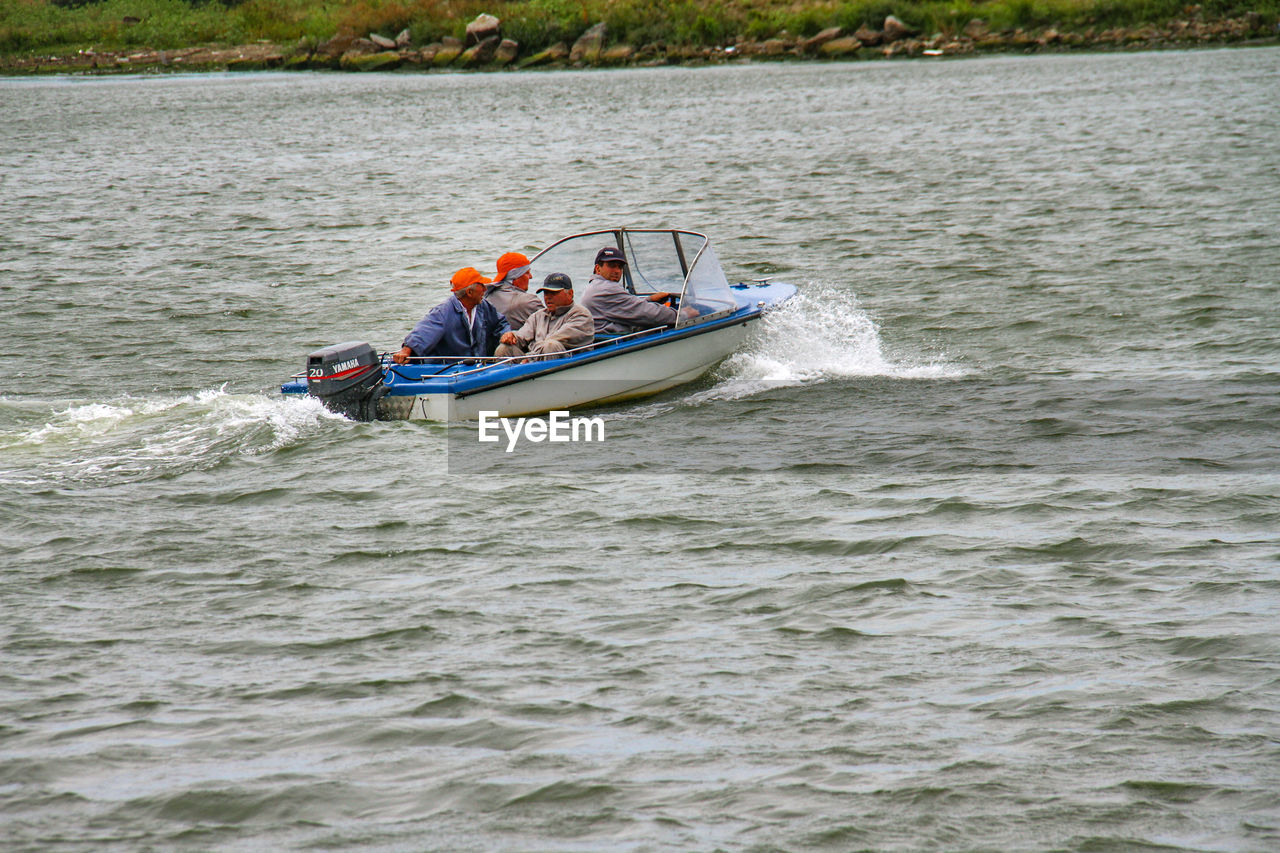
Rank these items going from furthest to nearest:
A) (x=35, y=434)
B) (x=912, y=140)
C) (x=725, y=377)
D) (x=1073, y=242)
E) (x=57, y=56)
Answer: (x=57, y=56) → (x=912, y=140) → (x=1073, y=242) → (x=725, y=377) → (x=35, y=434)

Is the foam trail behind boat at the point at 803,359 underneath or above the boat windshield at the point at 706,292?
underneath

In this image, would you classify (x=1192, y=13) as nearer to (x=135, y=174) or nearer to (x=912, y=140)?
(x=912, y=140)

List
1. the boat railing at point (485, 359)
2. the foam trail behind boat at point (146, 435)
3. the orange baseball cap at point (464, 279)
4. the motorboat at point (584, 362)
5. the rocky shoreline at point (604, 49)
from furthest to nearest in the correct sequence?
the rocky shoreline at point (604, 49) → the orange baseball cap at point (464, 279) → the boat railing at point (485, 359) → the motorboat at point (584, 362) → the foam trail behind boat at point (146, 435)

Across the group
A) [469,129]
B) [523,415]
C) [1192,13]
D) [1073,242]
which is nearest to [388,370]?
[523,415]

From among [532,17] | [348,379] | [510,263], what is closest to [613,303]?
[510,263]

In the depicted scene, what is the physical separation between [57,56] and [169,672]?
3244 inches

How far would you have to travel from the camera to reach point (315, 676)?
21.4 feet

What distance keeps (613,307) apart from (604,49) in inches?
2415

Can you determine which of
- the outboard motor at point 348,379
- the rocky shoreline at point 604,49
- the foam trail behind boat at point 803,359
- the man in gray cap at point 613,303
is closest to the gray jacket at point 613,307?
the man in gray cap at point 613,303

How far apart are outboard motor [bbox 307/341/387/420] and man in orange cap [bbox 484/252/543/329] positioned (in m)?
1.42

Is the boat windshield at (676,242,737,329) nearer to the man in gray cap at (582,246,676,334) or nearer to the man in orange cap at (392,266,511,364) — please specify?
the man in gray cap at (582,246,676,334)

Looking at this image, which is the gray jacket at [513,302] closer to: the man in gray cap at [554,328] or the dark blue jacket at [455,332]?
the dark blue jacket at [455,332]

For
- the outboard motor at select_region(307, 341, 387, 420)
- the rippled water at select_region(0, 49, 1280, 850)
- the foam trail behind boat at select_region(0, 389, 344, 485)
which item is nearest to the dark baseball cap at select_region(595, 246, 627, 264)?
the rippled water at select_region(0, 49, 1280, 850)

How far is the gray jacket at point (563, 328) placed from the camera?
11.3m
